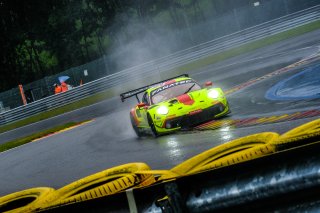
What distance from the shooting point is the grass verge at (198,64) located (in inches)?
1089

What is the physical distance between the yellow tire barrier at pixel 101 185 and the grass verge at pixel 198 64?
23.2m

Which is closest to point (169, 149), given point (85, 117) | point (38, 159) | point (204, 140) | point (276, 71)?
point (204, 140)

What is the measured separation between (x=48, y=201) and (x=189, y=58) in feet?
90.6

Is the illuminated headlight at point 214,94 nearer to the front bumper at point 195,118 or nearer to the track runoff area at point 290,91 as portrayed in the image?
the front bumper at point 195,118

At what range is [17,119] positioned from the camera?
28.3 m

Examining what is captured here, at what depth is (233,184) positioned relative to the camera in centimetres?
316

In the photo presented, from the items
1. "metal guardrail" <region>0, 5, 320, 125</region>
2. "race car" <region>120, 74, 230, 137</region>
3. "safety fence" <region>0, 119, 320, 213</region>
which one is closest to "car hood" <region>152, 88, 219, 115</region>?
"race car" <region>120, 74, 230, 137</region>

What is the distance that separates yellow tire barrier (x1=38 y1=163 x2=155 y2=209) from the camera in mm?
3936

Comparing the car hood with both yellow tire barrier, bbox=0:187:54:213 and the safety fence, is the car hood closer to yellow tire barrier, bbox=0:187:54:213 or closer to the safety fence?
yellow tire barrier, bbox=0:187:54:213

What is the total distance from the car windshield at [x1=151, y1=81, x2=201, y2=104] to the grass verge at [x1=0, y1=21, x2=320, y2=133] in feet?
53.1

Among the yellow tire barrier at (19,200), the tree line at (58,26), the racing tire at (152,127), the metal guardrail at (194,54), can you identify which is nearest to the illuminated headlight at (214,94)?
the racing tire at (152,127)

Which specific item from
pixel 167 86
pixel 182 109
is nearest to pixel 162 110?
pixel 182 109

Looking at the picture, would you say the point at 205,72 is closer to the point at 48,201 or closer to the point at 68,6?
the point at 48,201

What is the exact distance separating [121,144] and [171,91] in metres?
1.63
